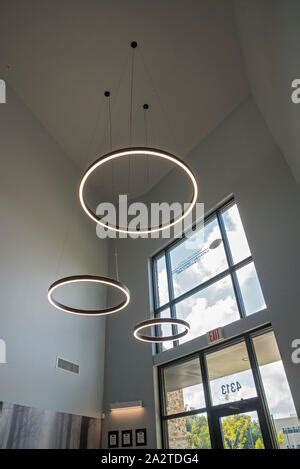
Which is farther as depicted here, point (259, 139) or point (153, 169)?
point (153, 169)

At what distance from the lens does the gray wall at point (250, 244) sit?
578cm

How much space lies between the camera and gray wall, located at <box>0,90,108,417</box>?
253 inches

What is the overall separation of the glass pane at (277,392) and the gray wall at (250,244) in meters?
0.29

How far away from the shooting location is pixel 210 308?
7070mm

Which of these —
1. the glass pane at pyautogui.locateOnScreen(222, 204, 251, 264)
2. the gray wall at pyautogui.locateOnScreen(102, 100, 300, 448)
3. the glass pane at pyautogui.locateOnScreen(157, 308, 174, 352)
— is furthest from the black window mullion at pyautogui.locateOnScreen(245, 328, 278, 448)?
the glass pane at pyautogui.locateOnScreen(157, 308, 174, 352)

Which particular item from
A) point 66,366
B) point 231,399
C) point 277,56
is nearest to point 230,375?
point 231,399

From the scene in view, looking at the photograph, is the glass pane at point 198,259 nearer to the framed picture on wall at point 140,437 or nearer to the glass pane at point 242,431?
the glass pane at point 242,431

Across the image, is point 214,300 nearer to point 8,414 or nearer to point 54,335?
point 54,335

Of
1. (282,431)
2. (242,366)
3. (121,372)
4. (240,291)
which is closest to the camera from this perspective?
(282,431)

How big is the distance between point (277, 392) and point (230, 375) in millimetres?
992

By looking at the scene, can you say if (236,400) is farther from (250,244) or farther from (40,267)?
(40,267)

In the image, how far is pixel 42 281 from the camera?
745 centimetres

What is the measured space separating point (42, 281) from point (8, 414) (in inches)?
105

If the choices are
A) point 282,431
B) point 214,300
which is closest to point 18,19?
point 214,300
